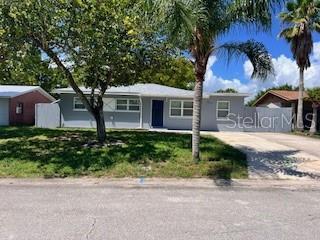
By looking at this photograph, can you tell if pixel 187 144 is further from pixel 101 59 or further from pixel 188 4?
pixel 188 4

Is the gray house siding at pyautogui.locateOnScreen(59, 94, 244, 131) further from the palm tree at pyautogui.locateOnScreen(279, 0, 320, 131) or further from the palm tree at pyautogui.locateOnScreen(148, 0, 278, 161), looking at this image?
the palm tree at pyautogui.locateOnScreen(148, 0, 278, 161)

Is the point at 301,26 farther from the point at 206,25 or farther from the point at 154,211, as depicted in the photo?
the point at 154,211

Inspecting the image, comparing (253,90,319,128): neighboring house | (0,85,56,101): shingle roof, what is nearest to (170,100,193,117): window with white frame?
(253,90,319,128): neighboring house

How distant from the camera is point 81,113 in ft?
93.7

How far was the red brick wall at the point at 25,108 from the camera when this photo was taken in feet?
103

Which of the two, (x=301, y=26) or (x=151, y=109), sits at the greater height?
(x=301, y=26)

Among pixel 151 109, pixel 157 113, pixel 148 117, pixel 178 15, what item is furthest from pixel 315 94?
pixel 178 15

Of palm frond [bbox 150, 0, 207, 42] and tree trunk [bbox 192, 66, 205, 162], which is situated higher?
palm frond [bbox 150, 0, 207, 42]

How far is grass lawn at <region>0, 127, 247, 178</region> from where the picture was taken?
35.9ft

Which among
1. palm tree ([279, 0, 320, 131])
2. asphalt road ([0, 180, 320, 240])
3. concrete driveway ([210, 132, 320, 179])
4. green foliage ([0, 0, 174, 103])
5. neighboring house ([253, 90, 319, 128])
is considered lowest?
asphalt road ([0, 180, 320, 240])

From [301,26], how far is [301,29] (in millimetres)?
197

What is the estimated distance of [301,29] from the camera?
94.6 feet

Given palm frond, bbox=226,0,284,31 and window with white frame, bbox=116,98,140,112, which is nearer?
palm frond, bbox=226,0,284,31

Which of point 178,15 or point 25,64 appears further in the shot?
point 25,64
